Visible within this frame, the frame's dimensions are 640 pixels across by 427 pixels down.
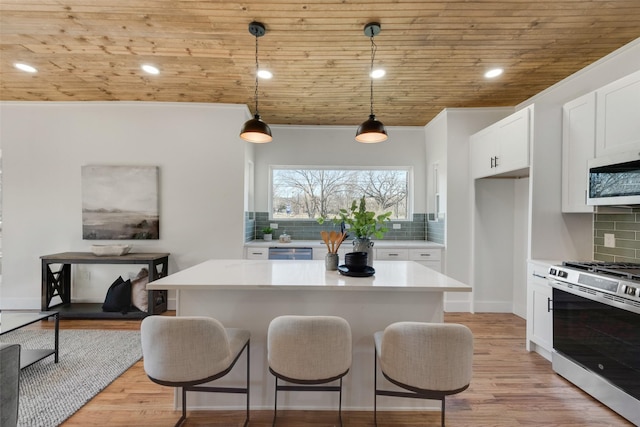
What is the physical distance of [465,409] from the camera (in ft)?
6.43

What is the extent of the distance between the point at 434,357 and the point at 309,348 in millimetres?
592

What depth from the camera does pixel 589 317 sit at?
2066mm

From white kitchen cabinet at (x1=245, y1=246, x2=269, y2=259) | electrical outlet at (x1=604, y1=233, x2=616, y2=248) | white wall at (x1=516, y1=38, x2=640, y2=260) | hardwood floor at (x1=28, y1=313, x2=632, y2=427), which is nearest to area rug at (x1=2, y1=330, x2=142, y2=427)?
hardwood floor at (x1=28, y1=313, x2=632, y2=427)

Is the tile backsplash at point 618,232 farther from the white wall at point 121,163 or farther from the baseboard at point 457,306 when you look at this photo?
the white wall at point 121,163

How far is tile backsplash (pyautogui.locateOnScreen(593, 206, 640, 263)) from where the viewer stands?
240 cm

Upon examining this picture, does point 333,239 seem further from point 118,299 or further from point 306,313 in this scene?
point 118,299

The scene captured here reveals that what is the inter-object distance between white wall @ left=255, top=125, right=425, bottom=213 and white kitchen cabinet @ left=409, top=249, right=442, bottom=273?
935 millimetres

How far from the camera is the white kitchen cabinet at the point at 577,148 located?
7.91 ft

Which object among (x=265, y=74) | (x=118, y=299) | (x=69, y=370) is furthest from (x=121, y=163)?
(x=69, y=370)

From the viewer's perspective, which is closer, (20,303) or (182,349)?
(182,349)

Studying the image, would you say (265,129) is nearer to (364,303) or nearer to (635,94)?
(364,303)

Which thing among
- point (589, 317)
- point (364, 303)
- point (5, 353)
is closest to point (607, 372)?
point (589, 317)

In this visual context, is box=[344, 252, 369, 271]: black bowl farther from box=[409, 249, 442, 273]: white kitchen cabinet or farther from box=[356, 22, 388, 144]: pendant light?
box=[409, 249, 442, 273]: white kitchen cabinet

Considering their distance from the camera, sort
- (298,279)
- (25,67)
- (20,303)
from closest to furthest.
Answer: (298,279) < (25,67) < (20,303)
